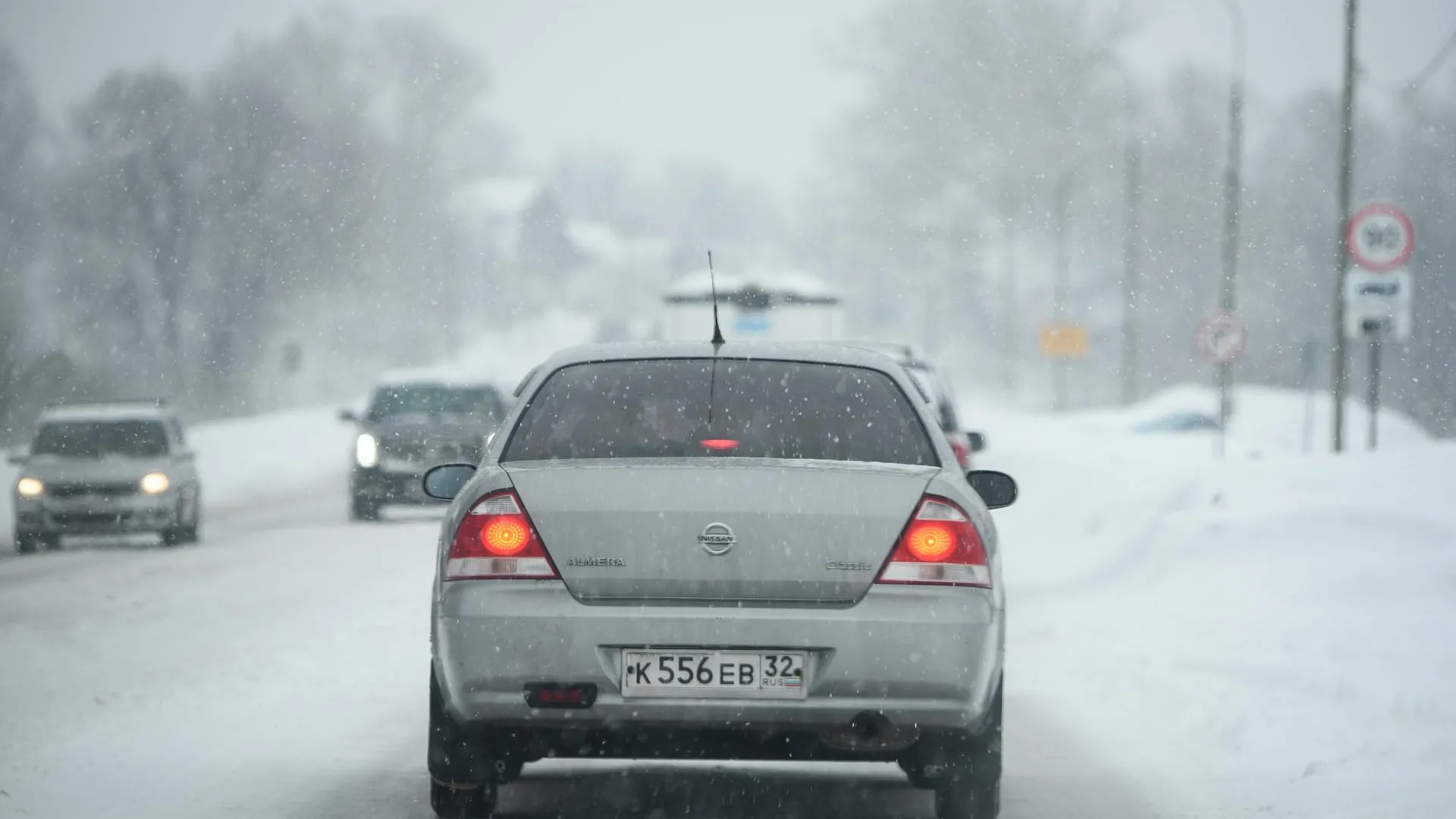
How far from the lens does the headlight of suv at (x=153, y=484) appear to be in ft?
69.9

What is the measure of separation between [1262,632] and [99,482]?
1406cm

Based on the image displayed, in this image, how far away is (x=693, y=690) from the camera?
5.57m

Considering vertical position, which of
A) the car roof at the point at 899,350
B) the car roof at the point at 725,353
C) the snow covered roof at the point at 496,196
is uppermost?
the car roof at the point at 725,353

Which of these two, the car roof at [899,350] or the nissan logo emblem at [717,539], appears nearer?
the nissan logo emblem at [717,539]

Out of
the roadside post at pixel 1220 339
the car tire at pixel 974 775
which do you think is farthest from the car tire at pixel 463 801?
the roadside post at pixel 1220 339

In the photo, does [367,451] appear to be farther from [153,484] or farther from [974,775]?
[974,775]

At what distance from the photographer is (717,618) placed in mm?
5551

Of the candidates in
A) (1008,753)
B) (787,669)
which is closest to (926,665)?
(787,669)

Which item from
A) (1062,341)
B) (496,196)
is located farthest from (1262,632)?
(496,196)

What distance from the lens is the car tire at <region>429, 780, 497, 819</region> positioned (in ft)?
19.9

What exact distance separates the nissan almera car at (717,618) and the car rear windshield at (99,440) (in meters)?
16.6

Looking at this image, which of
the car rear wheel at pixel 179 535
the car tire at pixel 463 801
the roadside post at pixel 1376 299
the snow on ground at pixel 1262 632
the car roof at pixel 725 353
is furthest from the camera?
the car rear wheel at pixel 179 535

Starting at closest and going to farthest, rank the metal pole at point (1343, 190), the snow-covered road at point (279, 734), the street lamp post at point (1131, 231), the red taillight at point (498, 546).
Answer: the red taillight at point (498, 546) → the snow-covered road at point (279, 734) → the metal pole at point (1343, 190) → the street lamp post at point (1131, 231)

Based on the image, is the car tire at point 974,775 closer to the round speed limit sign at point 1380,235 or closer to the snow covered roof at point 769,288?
the round speed limit sign at point 1380,235
